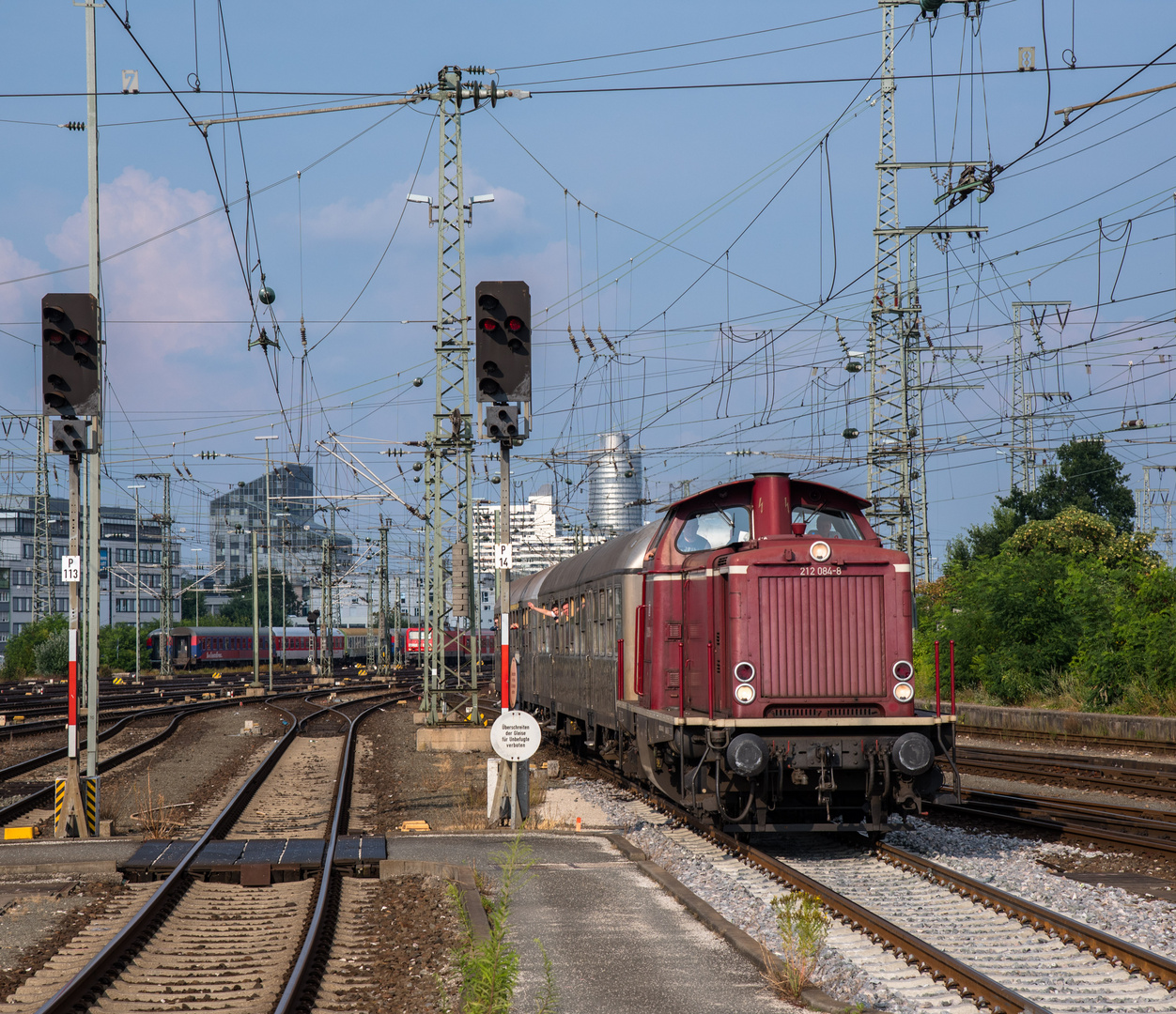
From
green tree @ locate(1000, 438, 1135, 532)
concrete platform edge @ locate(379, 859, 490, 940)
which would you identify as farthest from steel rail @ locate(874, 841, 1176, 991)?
green tree @ locate(1000, 438, 1135, 532)

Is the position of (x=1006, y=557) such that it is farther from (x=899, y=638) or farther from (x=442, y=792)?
(x=899, y=638)

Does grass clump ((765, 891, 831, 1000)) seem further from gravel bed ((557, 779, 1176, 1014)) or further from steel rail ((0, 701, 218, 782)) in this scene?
steel rail ((0, 701, 218, 782))

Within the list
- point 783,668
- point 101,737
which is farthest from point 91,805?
point 101,737

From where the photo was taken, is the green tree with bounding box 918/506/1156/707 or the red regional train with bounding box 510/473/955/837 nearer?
the red regional train with bounding box 510/473/955/837

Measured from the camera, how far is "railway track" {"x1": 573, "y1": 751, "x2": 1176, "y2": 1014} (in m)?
7.62

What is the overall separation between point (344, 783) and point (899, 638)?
10.7 m

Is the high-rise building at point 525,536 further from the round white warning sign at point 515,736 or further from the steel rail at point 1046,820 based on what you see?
the steel rail at point 1046,820

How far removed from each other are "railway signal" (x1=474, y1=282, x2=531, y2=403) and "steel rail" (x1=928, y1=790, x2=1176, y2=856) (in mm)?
7040

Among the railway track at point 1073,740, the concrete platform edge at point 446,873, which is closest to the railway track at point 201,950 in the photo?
the concrete platform edge at point 446,873

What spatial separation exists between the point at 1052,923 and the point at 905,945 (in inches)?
53.8

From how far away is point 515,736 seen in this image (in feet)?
48.0

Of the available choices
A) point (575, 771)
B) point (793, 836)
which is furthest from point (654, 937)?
point (575, 771)

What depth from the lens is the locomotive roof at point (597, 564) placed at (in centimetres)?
1561

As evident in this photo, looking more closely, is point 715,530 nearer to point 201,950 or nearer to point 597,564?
point 597,564
